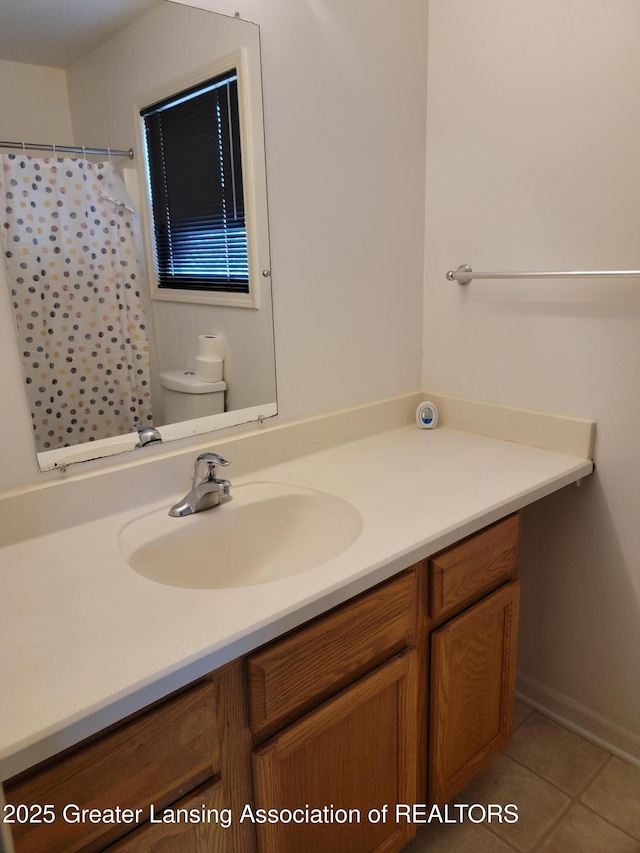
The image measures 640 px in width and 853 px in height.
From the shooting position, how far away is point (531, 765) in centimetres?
165

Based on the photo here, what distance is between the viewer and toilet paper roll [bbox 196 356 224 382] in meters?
1.38

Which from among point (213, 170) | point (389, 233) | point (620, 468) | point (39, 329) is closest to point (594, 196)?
point (389, 233)

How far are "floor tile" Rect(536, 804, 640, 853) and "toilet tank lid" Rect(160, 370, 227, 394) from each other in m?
1.32

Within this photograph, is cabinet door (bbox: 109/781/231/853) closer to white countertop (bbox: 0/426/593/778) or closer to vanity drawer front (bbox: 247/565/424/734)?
vanity drawer front (bbox: 247/565/424/734)

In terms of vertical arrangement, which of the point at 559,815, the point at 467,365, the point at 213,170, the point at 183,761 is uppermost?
the point at 213,170

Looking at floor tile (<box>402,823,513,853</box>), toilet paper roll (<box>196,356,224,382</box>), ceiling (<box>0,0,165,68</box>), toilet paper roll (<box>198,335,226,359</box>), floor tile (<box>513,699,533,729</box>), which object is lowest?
floor tile (<box>402,823,513,853</box>)

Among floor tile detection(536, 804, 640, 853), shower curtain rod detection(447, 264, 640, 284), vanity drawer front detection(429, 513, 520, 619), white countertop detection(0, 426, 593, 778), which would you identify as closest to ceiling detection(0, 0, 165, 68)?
white countertop detection(0, 426, 593, 778)

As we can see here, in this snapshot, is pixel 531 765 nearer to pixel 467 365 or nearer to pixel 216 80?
pixel 467 365

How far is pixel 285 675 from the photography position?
95 centimetres

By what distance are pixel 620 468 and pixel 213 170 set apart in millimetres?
1199

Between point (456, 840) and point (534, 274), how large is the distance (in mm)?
1376

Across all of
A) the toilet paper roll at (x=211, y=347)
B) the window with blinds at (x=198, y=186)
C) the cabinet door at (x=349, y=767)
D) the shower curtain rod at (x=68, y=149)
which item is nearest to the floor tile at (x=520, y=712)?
the cabinet door at (x=349, y=767)

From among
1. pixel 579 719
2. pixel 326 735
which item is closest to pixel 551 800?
pixel 579 719

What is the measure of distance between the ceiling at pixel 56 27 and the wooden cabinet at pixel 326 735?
1074 mm
